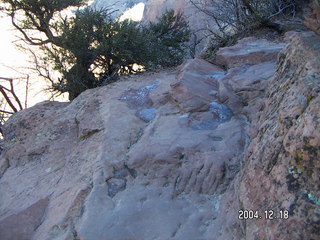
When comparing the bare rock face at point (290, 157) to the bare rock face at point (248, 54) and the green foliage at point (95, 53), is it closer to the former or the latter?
the bare rock face at point (248, 54)

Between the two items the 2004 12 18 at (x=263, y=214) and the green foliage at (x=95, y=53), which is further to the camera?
the green foliage at (x=95, y=53)

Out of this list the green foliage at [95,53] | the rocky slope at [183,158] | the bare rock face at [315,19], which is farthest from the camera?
the green foliage at [95,53]

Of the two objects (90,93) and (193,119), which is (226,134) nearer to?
(193,119)

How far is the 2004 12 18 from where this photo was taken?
1676 mm

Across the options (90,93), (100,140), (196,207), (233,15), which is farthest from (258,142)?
(233,15)

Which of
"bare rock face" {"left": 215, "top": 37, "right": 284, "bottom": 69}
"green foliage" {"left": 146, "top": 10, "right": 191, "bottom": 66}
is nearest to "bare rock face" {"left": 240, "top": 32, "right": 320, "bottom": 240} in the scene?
"bare rock face" {"left": 215, "top": 37, "right": 284, "bottom": 69}

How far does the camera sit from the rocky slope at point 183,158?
5.98 feet

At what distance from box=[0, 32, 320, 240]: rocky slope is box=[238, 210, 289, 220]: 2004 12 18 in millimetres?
22

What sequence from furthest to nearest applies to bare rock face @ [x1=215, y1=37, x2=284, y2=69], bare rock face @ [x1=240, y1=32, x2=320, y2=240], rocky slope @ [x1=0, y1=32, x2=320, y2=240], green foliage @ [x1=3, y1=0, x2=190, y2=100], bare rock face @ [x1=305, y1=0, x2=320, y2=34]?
green foliage @ [x1=3, y1=0, x2=190, y2=100] → bare rock face @ [x1=215, y1=37, x2=284, y2=69] → bare rock face @ [x1=305, y1=0, x2=320, y2=34] → rocky slope @ [x1=0, y1=32, x2=320, y2=240] → bare rock face @ [x1=240, y1=32, x2=320, y2=240]

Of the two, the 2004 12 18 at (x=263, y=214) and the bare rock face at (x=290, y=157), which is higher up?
the bare rock face at (x=290, y=157)

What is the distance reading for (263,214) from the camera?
181 centimetres

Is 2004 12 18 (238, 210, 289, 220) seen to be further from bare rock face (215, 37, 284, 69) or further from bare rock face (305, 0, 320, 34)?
bare rock face (215, 37, 284, 69)

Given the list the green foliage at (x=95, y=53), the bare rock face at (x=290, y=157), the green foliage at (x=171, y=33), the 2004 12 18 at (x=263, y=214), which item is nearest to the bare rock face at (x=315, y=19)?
the bare rock face at (x=290, y=157)

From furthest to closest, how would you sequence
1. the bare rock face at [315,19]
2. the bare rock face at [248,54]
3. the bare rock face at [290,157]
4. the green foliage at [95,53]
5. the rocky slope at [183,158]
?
1. the green foliage at [95,53]
2. the bare rock face at [248,54]
3. the bare rock face at [315,19]
4. the rocky slope at [183,158]
5. the bare rock face at [290,157]
